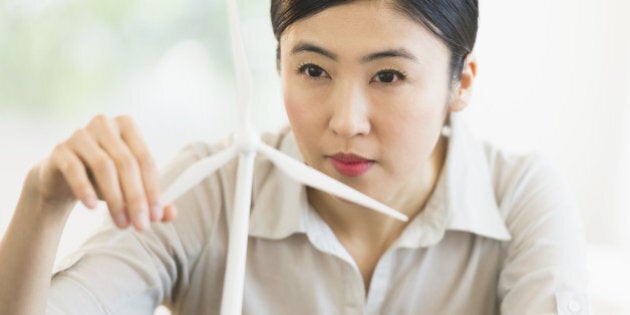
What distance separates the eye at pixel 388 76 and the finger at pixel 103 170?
349 mm

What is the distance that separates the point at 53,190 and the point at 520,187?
2.20 ft

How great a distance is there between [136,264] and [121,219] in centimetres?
30

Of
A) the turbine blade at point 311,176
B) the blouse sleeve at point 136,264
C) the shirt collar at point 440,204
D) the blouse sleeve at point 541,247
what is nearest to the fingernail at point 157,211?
the turbine blade at point 311,176

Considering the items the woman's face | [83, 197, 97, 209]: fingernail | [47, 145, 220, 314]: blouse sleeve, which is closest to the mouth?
the woman's face

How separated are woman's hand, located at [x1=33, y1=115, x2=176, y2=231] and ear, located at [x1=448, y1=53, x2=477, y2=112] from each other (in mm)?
491

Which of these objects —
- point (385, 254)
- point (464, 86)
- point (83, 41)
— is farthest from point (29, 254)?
point (83, 41)

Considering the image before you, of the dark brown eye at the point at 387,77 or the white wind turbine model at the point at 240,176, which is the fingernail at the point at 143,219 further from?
the dark brown eye at the point at 387,77

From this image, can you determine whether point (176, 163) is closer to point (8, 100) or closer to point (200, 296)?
point (200, 296)

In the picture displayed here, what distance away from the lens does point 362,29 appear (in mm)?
1018

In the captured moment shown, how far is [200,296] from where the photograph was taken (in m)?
1.22

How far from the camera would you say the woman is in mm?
943

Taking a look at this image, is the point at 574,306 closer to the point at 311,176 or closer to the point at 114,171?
the point at 311,176

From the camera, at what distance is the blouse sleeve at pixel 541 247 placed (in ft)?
3.67

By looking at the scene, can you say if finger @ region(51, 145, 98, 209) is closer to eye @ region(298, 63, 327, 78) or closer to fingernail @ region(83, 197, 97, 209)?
fingernail @ region(83, 197, 97, 209)
